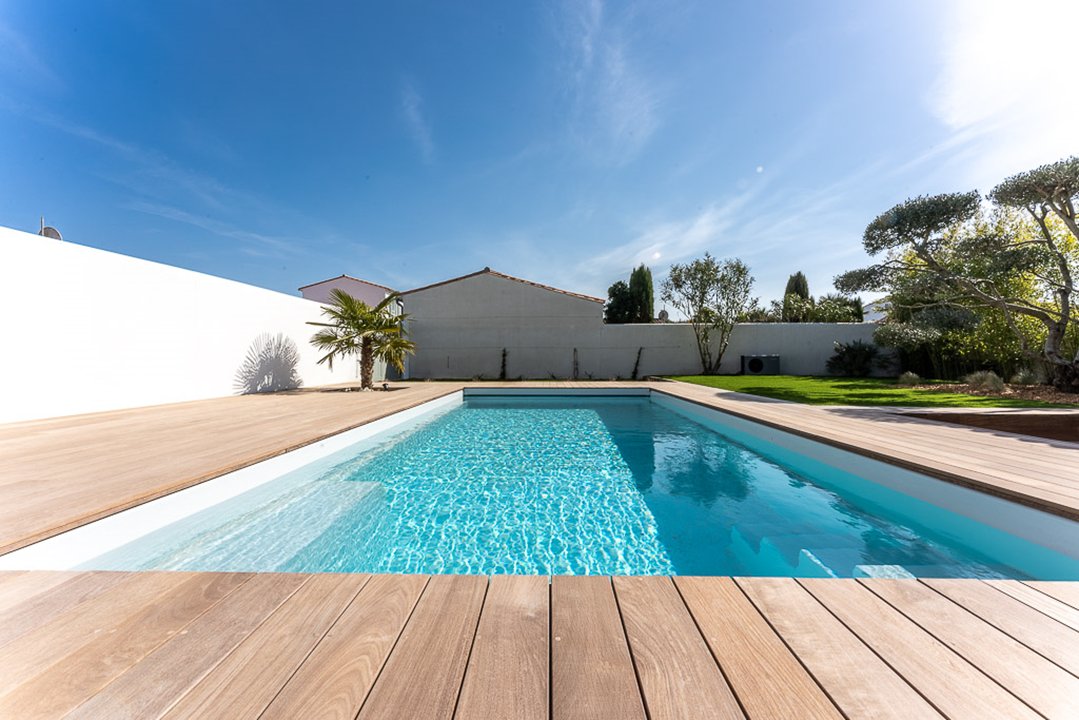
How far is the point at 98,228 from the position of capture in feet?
33.8

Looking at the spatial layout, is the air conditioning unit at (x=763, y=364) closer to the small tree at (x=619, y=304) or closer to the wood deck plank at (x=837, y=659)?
the wood deck plank at (x=837, y=659)

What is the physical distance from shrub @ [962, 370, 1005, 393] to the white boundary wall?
5310mm

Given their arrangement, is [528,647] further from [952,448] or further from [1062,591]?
[952,448]

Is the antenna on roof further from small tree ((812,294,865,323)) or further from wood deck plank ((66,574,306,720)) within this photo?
small tree ((812,294,865,323))

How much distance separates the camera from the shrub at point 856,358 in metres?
11.9

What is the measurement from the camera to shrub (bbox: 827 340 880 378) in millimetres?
11867

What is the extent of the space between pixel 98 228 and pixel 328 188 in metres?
5.80

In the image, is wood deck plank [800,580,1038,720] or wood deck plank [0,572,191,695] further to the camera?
wood deck plank [0,572,191,695]

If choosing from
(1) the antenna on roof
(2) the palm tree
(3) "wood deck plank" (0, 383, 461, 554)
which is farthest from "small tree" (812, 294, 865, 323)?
(1) the antenna on roof

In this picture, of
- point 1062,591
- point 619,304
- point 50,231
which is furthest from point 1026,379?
point 619,304

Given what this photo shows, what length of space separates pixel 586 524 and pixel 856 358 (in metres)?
Result: 13.1

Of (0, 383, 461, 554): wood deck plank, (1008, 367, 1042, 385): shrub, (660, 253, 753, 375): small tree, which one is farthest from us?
(660, 253, 753, 375): small tree

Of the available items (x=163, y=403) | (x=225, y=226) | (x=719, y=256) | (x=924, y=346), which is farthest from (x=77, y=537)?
(x=225, y=226)

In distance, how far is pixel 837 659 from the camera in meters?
1.02
